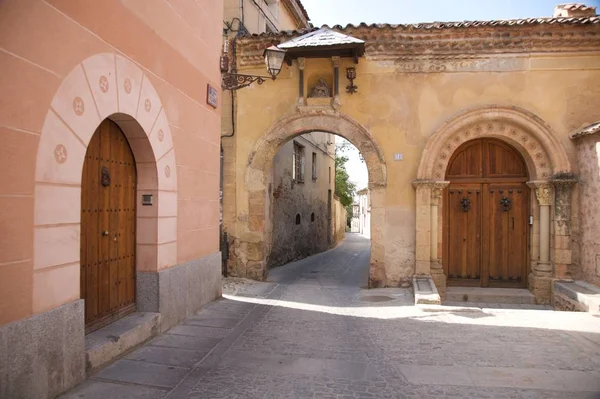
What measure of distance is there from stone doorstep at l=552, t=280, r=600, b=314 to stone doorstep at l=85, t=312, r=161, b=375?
6221 mm

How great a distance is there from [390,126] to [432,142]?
2.89ft

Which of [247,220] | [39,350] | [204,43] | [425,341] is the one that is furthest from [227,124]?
[39,350]

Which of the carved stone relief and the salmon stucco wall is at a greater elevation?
the carved stone relief

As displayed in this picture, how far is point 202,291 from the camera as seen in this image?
20.3ft

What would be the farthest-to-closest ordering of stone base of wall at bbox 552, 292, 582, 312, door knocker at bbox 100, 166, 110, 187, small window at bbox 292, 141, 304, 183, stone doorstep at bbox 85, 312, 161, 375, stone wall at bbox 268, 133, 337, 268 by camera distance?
small window at bbox 292, 141, 304, 183 < stone wall at bbox 268, 133, 337, 268 < stone base of wall at bbox 552, 292, 582, 312 < door knocker at bbox 100, 166, 110, 187 < stone doorstep at bbox 85, 312, 161, 375

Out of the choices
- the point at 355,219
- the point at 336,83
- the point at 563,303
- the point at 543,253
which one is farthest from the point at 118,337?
the point at 355,219

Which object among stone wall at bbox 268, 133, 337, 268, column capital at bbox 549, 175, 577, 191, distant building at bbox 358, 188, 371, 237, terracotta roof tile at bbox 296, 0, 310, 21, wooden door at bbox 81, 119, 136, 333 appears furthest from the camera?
distant building at bbox 358, 188, 371, 237

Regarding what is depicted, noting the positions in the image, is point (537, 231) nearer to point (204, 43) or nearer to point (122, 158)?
point (204, 43)

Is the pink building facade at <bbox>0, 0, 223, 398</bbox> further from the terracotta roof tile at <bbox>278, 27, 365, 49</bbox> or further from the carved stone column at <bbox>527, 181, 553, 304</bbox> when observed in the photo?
the carved stone column at <bbox>527, 181, 553, 304</bbox>

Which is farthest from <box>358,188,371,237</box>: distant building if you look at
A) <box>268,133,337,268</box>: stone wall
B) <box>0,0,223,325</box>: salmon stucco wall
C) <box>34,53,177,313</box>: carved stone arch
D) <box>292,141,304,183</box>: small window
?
<box>34,53,177,313</box>: carved stone arch

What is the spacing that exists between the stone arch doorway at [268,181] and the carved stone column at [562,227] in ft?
10.4

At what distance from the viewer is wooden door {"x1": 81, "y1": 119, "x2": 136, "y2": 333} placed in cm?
401

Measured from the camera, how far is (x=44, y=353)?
118 inches

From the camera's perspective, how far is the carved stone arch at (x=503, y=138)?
328 inches
